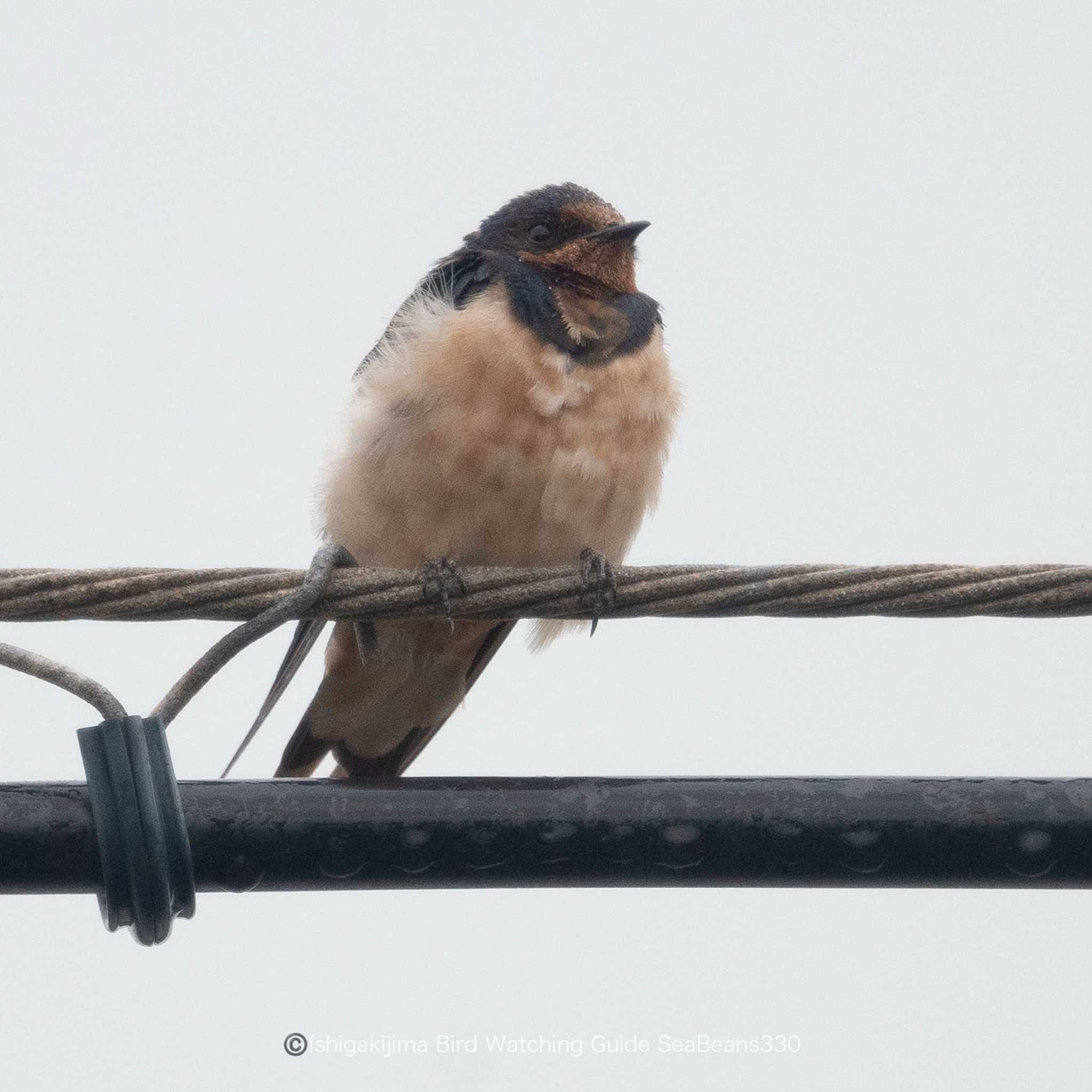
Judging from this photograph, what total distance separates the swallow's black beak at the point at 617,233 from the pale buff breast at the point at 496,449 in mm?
622

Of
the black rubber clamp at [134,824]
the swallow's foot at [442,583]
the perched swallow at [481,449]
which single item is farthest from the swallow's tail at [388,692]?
the black rubber clamp at [134,824]

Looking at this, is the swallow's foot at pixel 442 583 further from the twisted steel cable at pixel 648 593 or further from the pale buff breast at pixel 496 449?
the pale buff breast at pixel 496 449

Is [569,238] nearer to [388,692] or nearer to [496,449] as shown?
[496,449]

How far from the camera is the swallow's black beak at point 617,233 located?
5.32 metres

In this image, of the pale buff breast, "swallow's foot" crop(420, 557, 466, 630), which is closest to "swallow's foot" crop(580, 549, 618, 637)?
"swallow's foot" crop(420, 557, 466, 630)

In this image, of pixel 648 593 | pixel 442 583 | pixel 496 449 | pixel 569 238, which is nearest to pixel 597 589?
pixel 648 593

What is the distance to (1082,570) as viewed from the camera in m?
3.02

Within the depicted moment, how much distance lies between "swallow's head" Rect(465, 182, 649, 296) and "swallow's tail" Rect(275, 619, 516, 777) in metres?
1.13

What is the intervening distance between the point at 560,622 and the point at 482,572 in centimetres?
123

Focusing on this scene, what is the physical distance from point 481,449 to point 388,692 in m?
1.09

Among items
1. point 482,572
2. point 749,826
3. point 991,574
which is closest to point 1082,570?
point 991,574

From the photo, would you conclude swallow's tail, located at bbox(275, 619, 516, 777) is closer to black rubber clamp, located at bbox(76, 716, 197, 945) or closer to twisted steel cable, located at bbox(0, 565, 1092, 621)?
twisted steel cable, located at bbox(0, 565, 1092, 621)

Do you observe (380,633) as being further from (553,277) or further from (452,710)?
(553,277)

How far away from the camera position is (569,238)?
538cm
